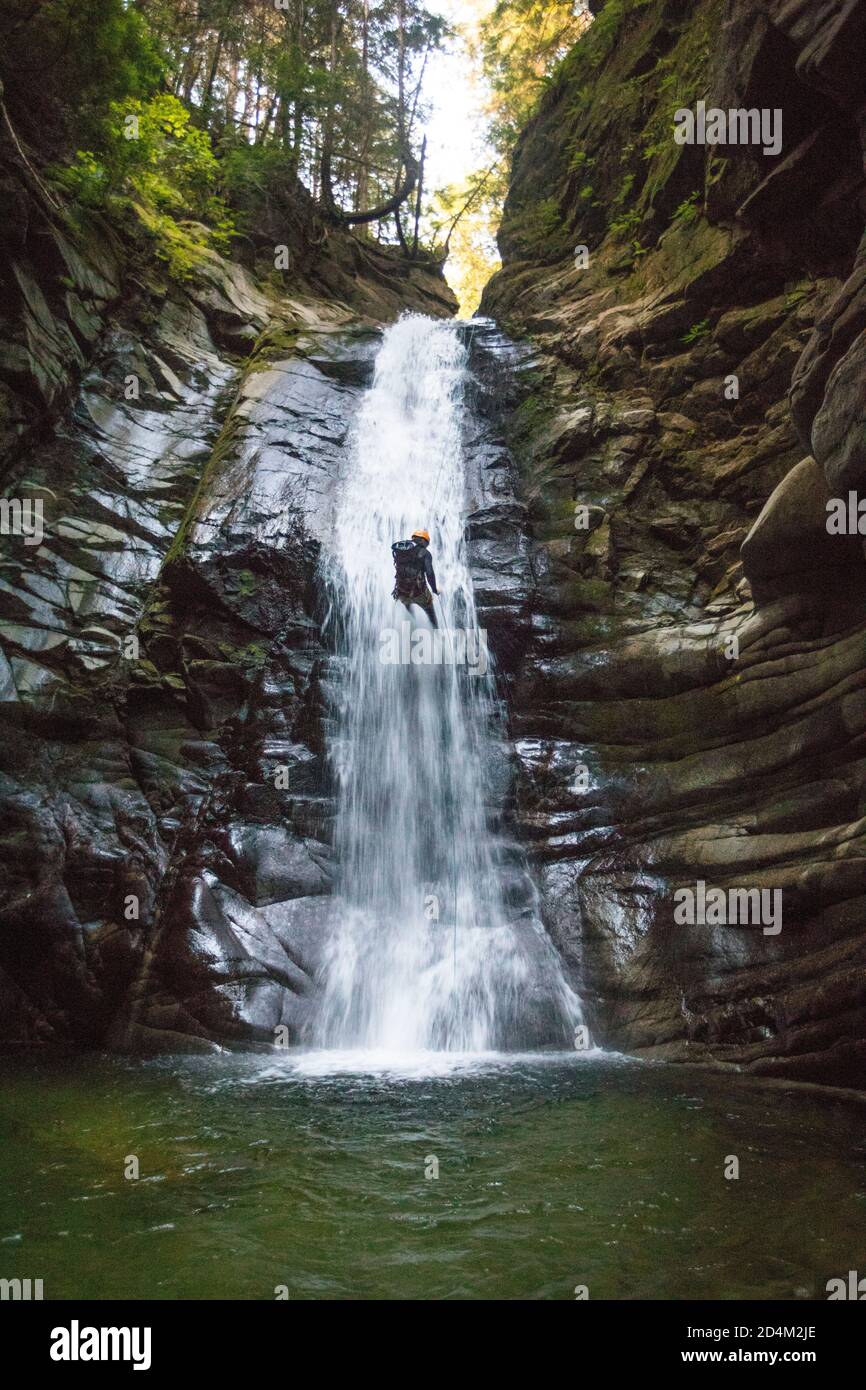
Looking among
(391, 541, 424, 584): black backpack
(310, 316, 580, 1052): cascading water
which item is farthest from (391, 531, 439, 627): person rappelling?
(310, 316, 580, 1052): cascading water

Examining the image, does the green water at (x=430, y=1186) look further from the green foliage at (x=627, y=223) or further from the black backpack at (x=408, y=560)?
the green foliage at (x=627, y=223)

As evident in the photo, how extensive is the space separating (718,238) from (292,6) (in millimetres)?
18087

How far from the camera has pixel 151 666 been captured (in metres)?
11.1

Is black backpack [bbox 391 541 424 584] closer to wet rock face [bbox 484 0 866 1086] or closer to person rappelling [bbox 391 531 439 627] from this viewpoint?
person rappelling [bbox 391 531 439 627]

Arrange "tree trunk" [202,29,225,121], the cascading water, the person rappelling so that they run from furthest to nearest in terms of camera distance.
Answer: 1. "tree trunk" [202,29,225,121]
2. the person rappelling
3. the cascading water

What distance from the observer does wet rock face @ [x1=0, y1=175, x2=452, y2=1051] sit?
8922 mm

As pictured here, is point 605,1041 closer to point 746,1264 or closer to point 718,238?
point 746,1264

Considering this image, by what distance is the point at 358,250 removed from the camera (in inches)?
981

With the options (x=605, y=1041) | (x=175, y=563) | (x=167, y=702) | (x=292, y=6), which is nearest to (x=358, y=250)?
(x=292, y=6)

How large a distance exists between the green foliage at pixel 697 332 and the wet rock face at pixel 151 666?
6.11m

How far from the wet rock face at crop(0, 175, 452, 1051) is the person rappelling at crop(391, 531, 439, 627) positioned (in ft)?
4.88

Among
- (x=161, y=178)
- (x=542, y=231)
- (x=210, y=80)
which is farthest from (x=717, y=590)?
(x=210, y=80)

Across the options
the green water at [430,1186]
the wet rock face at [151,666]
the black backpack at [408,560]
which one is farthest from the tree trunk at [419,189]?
the green water at [430,1186]

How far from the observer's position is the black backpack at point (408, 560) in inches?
443
